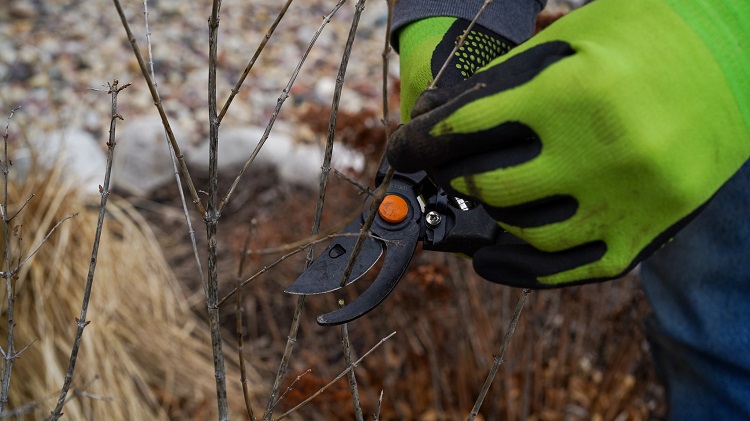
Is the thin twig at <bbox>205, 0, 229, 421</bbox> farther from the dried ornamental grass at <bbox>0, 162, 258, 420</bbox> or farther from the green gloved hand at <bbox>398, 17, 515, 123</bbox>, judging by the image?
the dried ornamental grass at <bbox>0, 162, 258, 420</bbox>

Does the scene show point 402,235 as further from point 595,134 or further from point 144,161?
point 144,161

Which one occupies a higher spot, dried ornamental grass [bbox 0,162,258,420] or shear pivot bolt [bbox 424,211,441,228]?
shear pivot bolt [bbox 424,211,441,228]

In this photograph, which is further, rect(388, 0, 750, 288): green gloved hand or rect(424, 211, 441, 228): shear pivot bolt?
rect(424, 211, 441, 228): shear pivot bolt

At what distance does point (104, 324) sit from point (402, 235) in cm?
137

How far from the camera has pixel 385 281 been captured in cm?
129

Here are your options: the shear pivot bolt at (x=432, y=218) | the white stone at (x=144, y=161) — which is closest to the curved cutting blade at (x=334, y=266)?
the shear pivot bolt at (x=432, y=218)

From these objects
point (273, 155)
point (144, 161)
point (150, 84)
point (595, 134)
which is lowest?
point (273, 155)

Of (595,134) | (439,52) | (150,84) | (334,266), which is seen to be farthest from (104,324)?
(595,134)

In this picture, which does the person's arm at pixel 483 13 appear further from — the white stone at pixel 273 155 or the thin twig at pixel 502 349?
the white stone at pixel 273 155

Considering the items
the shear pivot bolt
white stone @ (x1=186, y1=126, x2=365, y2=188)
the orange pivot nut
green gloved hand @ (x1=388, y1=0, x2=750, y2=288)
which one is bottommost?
white stone @ (x1=186, y1=126, x2=365, y2=188)

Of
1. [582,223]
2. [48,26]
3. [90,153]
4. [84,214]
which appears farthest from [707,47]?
[48,26]

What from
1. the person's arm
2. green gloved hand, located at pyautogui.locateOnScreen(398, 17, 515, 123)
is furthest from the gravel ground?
green gloved hand, located at pyautogui.locateOnScreen(398, 17, 515, 123)

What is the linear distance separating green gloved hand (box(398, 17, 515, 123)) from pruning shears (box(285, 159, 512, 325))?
192 millimetres

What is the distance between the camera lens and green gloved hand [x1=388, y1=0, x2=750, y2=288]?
1.04 m
